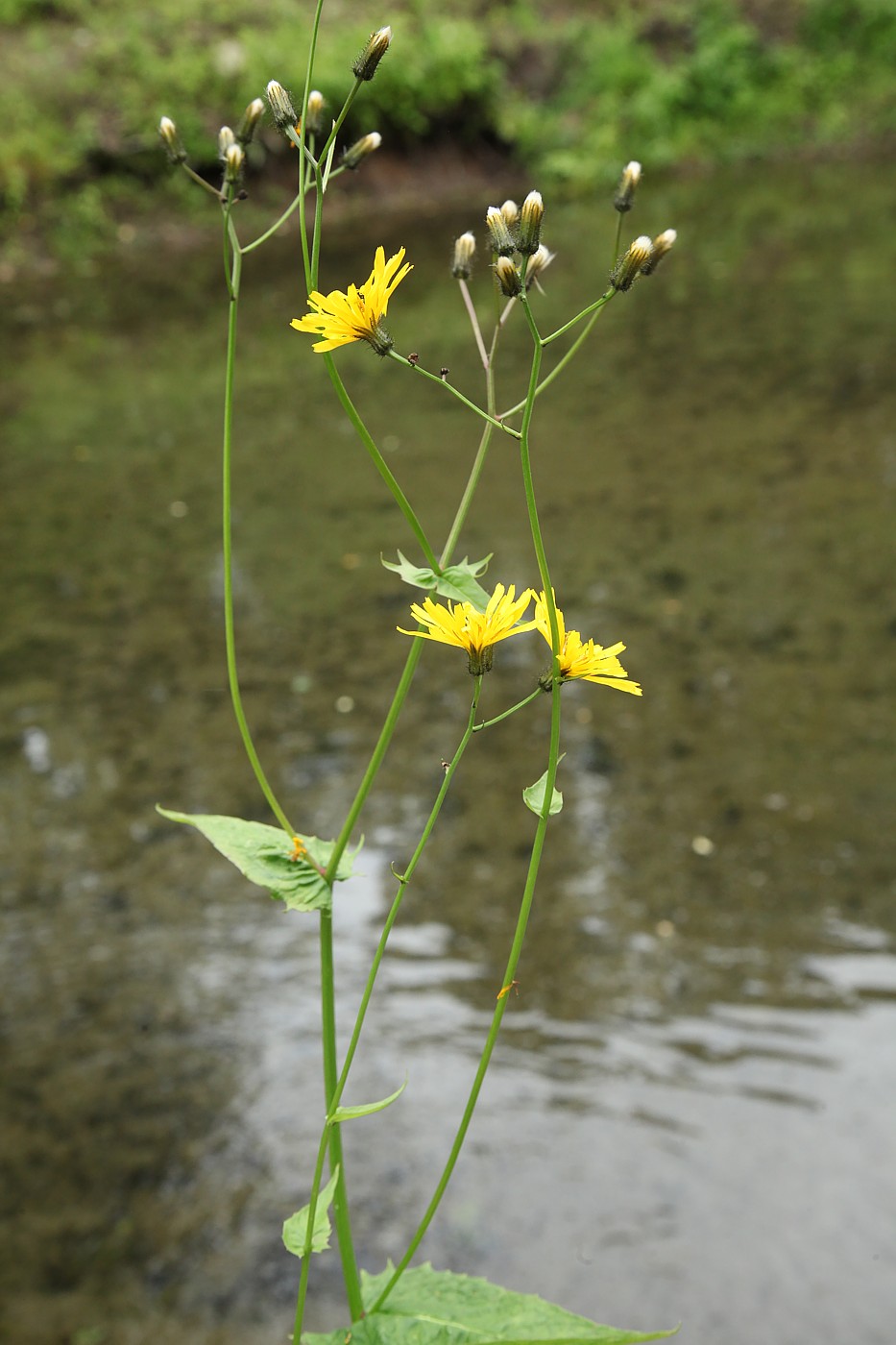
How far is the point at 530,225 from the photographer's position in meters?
1.07

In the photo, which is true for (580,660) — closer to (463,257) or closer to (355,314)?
(355,314)

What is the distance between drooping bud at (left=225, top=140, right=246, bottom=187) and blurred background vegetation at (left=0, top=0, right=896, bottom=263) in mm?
9525

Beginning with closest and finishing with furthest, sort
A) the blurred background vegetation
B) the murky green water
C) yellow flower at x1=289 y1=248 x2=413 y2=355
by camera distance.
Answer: yellow flower at x1=289 y1=248 x2=413 y2=355
the murky green water
the blurred background vegetation

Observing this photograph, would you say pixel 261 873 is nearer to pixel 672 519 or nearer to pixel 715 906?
pixel 715 906

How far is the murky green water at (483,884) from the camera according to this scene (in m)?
2.37

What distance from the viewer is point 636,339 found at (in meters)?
7.55

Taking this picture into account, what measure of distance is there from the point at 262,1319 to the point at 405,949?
0.99 meters

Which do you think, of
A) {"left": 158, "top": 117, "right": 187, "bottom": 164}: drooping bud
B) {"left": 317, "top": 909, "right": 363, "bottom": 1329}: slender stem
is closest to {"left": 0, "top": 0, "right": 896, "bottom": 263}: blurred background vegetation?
{"left": 158, "top": 117, "right": 187, "bottom": 164}: drooping bud

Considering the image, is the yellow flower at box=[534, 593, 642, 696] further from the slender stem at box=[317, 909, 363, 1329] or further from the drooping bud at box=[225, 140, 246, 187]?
the drooping bud at box=[225, 140, 246, 187]

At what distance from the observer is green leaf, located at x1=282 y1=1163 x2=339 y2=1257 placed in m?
1.21

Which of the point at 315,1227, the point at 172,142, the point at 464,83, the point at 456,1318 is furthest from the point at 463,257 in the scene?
the point at 464,83

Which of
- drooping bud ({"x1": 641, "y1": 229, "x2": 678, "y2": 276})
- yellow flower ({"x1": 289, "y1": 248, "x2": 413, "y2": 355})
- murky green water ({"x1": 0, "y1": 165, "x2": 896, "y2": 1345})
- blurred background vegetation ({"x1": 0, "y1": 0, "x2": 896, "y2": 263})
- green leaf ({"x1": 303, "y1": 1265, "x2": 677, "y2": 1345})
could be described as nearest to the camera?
yellow flower ({"x1": 289, "y1": 248, "x2": 413, "y2": 355})

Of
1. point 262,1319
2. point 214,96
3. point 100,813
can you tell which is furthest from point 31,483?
point 214,96

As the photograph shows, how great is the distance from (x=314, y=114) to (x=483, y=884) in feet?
7.60
